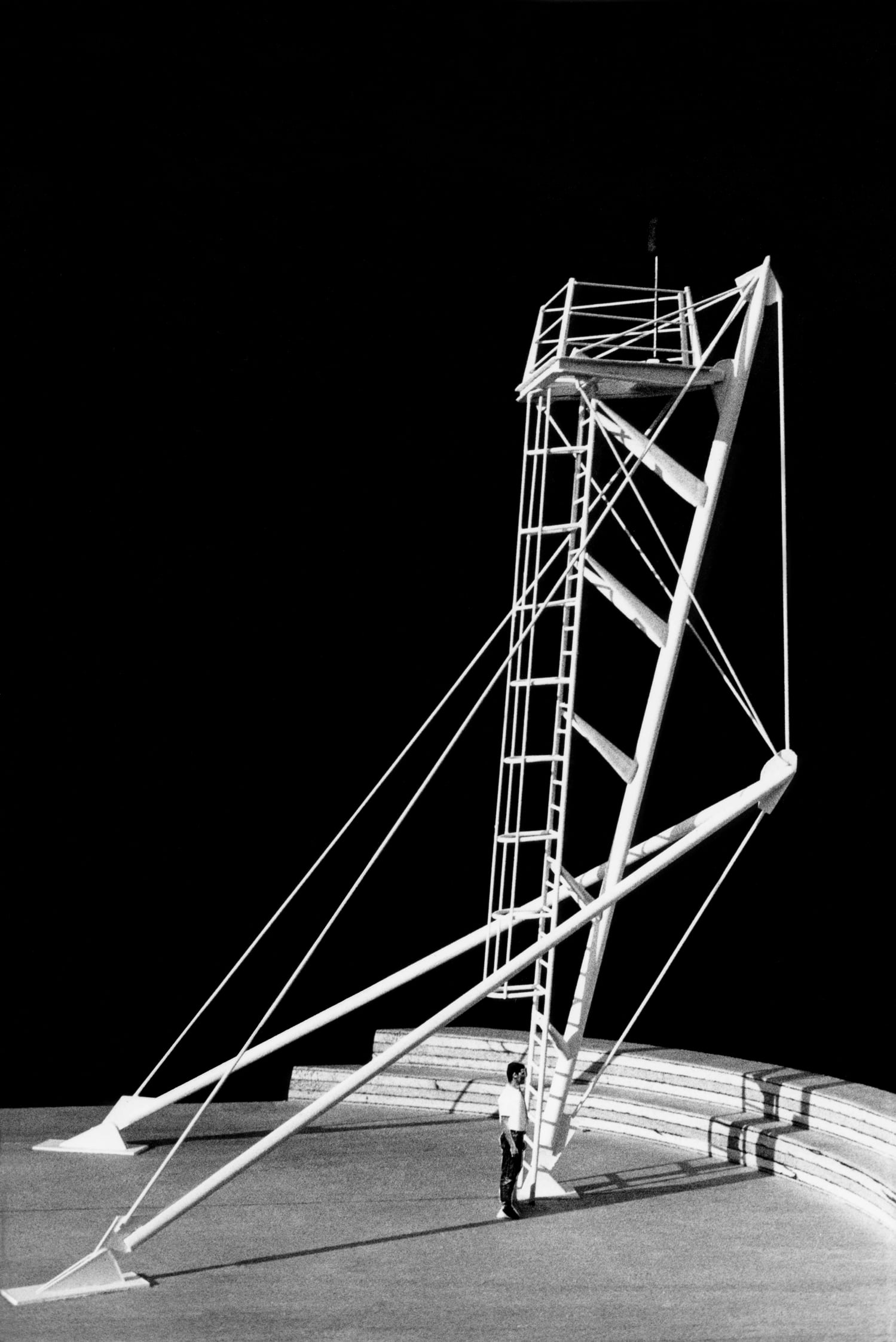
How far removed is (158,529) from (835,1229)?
31.7 ft

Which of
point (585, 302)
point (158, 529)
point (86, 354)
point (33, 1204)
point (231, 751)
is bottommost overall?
point (33, 1204)

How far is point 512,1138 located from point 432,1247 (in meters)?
1.06

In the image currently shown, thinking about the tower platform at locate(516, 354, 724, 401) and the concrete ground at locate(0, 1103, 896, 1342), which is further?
the tower platform at locate(516, 354, 724, 401)

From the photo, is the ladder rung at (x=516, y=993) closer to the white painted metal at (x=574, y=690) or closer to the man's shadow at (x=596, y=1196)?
the white painted metal at (x=574, y=690)

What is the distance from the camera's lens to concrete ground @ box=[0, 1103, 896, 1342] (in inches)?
329

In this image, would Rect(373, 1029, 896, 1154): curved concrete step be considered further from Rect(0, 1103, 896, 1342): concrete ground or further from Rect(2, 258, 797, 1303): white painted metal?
Rect(2, 258, 797, 1303): white painted metal

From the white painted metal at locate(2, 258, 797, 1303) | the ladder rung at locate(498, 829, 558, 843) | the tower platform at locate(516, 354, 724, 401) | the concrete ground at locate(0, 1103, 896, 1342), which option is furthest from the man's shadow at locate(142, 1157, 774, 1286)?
the tower platform at locate(516, 354, 724, 401)

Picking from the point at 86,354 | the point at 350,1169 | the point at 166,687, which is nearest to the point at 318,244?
the point at 86,354

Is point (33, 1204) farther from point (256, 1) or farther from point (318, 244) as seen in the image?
point (318, 244)

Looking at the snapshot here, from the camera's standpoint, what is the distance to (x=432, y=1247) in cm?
975

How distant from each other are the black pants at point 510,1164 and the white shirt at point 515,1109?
3.3 inches

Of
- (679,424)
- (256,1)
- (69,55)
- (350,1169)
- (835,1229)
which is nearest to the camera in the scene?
(835,1229)

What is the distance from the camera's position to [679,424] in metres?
17.6

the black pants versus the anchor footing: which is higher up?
the black pants
